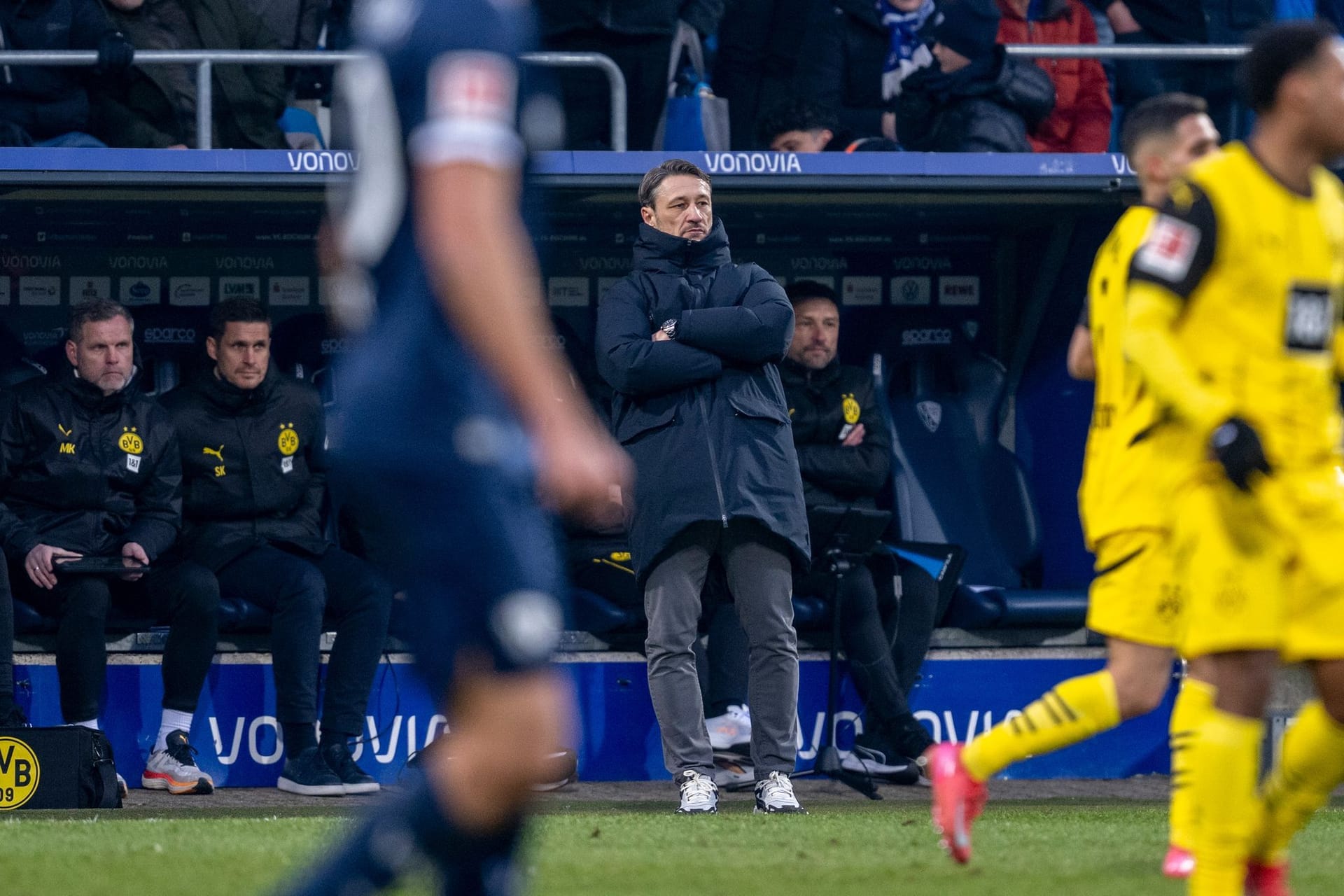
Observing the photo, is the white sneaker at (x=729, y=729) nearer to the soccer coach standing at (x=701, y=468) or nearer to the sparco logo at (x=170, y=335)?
the soccer coach standing at (x=701, y=468)

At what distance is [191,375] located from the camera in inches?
352

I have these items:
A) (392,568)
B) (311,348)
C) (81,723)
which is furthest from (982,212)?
(392,568)

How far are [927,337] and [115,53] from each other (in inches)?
161

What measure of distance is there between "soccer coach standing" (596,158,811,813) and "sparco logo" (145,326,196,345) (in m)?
3.08

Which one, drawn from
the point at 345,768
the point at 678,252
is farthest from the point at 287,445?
the point at 678,252

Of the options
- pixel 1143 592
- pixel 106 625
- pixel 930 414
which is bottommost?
pixel 106 625

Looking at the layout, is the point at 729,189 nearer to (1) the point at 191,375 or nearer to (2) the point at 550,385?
(1) the point at 191,375

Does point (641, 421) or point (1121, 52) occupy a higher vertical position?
point (1121, 52)

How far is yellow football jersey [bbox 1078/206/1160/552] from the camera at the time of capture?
4.71m

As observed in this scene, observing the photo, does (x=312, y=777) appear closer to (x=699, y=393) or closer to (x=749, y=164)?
(x=699, y=393)

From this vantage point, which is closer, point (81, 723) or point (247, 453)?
point (81, 723)

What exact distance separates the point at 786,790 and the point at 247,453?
2893 millimetres

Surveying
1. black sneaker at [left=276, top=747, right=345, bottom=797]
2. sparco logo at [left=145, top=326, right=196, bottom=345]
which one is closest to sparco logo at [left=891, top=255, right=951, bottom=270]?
sparco logo at [left=145, top=326, right=196, bottom=345]

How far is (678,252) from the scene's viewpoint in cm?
724
